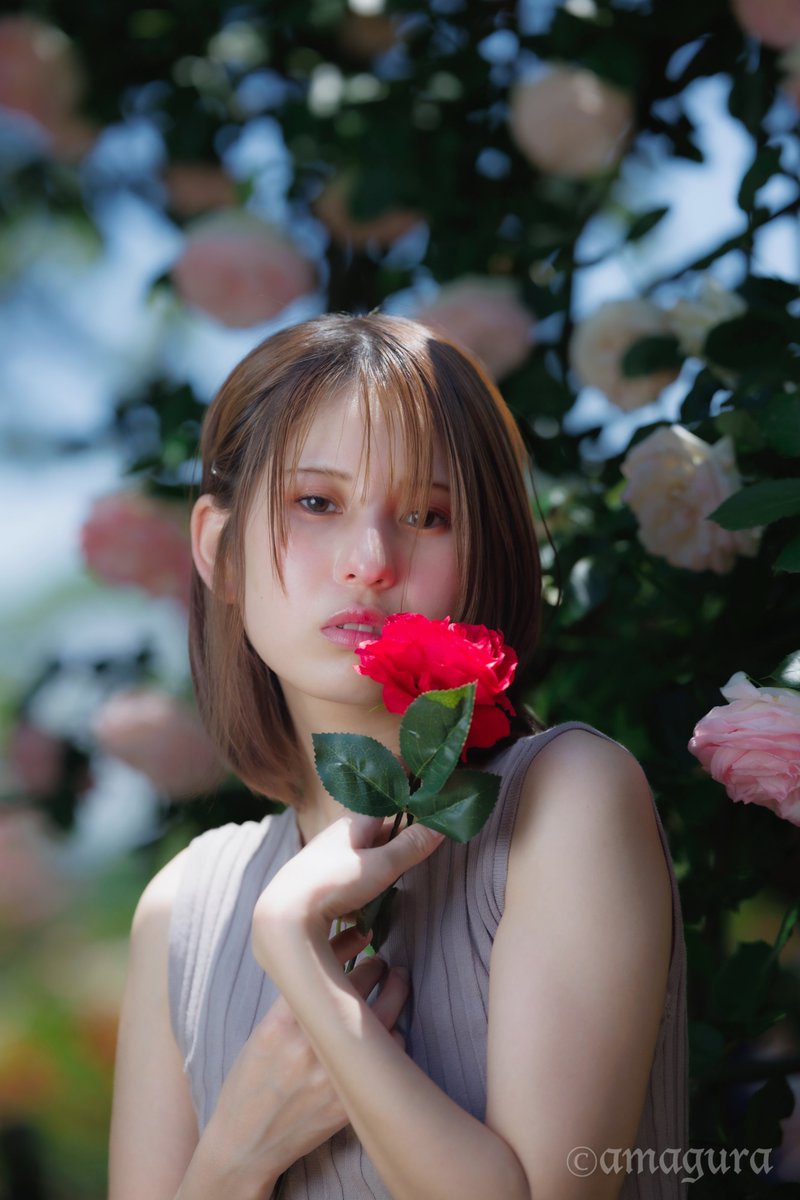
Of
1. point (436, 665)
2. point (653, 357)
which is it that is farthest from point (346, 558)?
point (653, 357)

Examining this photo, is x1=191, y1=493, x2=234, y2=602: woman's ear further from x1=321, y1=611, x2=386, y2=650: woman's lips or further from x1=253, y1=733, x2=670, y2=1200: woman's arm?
x1=253, y1=733, x2=670, y2=1200: woman's arm

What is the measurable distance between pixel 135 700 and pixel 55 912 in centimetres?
95

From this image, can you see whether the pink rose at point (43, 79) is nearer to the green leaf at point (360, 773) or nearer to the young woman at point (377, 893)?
the young woman at point (377, 893)

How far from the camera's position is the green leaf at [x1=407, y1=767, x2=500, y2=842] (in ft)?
2.26

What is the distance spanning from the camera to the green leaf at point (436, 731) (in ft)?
2.22

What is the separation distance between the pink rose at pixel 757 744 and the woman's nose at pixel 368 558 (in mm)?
263

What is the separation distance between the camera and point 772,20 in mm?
1275

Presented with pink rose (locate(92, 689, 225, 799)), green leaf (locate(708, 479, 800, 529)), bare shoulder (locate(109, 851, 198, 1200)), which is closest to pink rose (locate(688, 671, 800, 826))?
green leaf (locate(708, 479, 800, 529))

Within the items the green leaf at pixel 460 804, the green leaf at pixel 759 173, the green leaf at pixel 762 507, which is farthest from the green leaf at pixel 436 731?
the green leaf at pixel 759 173

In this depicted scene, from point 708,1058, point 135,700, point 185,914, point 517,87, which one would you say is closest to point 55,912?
point 135,700

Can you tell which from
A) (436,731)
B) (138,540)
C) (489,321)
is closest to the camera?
(436,731)

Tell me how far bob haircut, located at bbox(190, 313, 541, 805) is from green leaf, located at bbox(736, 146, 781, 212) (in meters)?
0.35

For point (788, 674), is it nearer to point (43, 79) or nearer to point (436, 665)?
point (436, 665)

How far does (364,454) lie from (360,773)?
28 centimetres
